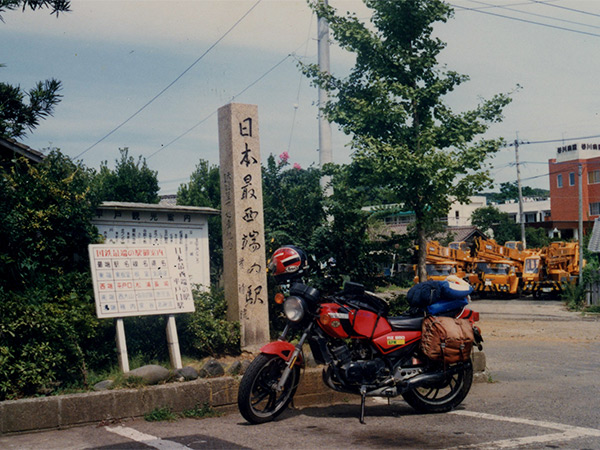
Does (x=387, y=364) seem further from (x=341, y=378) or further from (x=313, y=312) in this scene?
(x=313, y=312)

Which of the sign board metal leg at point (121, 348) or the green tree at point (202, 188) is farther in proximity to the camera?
the green tree at point (202, 188)

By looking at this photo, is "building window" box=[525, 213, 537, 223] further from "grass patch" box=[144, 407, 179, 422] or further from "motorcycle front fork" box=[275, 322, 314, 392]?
"grass patch" box=[144, 407, 179, 422]

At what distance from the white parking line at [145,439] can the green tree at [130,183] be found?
7.20 metres

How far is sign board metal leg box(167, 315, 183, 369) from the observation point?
25.7 feet

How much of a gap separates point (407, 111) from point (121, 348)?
6.40 metres

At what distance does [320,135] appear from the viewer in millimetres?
14367

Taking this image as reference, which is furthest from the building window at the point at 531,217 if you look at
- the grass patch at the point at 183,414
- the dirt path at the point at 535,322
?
the grass patch at the point at 183,414

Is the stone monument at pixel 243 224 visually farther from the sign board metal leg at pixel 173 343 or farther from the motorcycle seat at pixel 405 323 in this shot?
the motorcycle seat at pixel 405 323

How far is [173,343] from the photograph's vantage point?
790 centimetres

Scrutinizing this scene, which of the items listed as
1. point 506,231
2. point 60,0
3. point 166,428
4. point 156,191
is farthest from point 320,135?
point 506,231

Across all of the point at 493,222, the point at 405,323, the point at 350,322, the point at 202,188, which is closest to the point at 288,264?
the point at 350,322

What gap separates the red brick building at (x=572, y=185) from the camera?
64500 millimetres

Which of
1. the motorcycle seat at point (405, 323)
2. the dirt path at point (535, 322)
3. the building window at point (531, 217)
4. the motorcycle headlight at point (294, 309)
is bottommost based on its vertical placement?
the dirt path at point (535, 322)

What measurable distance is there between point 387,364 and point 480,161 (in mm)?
5324
